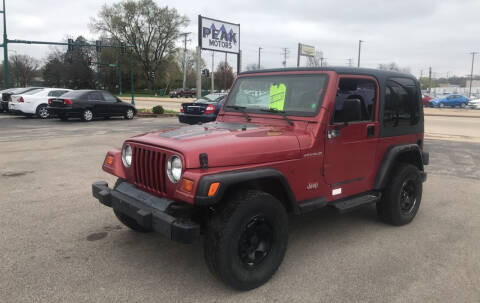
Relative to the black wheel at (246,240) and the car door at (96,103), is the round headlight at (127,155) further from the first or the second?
the car door at (96,103)

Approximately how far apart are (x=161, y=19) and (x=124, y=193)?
209 feet

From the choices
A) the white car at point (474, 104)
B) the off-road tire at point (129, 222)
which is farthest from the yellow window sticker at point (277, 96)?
the white car at point (474, 104)

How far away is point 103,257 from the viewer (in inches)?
149

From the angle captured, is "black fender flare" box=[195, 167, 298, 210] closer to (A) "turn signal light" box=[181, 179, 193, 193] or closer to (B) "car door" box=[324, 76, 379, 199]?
(A) "turn signal light" box=[181, 179, 193, 193]

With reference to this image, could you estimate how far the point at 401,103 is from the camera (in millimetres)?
4734

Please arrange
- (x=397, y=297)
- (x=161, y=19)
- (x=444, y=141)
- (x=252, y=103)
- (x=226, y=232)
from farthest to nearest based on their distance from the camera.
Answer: (x=161, y=19)
(x=444, y=141)
(x=252, y=103)
(x=397, y=297)
(x=226, y=232)

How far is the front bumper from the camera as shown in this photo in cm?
287

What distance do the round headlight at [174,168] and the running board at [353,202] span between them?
1668mm

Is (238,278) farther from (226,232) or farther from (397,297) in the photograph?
(397,297)

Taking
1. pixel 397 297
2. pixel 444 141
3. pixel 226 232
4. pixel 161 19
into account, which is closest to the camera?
pixel 226 232

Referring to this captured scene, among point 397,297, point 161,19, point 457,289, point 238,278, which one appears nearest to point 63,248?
point 238,278

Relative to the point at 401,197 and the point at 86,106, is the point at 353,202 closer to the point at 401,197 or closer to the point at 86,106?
the point at 401,197

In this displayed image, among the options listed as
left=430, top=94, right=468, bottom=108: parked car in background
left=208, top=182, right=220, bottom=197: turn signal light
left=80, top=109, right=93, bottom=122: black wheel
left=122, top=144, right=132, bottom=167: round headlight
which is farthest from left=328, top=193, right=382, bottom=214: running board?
left=430, top=94, right=468, bottom=108: parked car in background

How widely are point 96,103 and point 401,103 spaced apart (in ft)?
49.9
